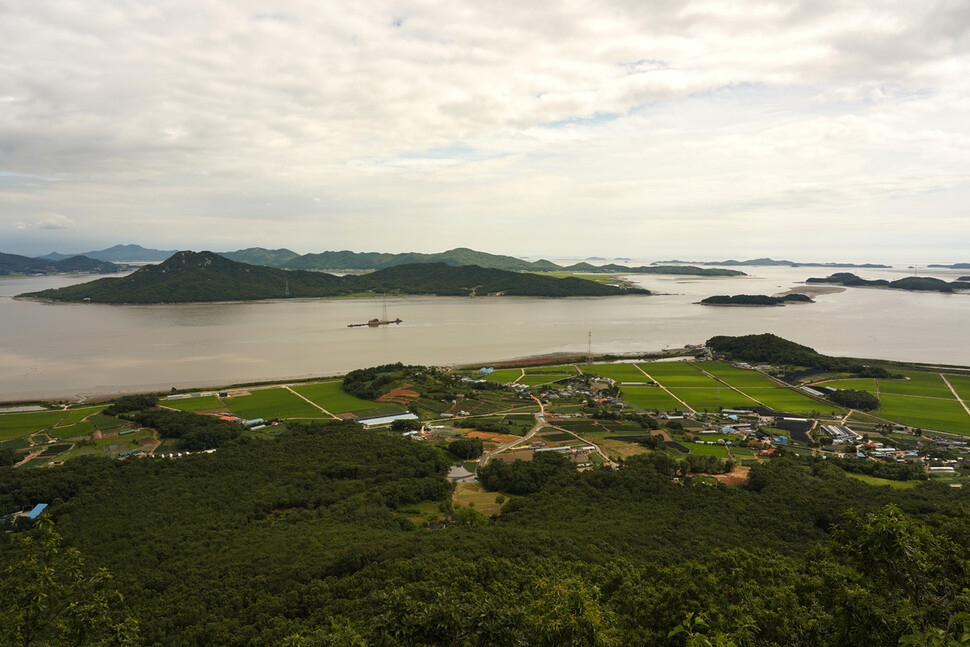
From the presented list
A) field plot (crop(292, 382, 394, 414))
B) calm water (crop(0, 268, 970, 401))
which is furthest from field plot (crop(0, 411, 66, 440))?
field plot (crop(292, 382, 394, 414))

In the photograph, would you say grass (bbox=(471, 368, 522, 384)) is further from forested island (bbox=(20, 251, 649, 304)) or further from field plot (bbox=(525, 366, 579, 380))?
forested island (bbox=(20, 251, 649, 304))

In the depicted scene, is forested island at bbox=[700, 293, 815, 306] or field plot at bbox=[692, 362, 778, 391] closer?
field plot at bbox=[692, 362, 778, 391]

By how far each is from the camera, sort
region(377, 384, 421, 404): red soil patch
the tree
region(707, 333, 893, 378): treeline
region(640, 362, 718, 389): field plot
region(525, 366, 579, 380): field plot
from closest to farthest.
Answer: the tree, region(377, 384, 421, 404): red soil patch, region(640, 362, 718, 389): field plot, region(707, 333, 893, 378): treeline, region(525, 366, 579, 380): field plot

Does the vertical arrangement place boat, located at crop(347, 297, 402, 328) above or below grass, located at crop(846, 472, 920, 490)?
above

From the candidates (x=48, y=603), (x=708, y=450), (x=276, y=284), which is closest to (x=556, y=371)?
(x=708, y=450)

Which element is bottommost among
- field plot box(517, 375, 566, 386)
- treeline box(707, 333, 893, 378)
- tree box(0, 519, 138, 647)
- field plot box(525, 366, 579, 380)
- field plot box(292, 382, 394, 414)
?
field plot box(292, 382, 394, 414)

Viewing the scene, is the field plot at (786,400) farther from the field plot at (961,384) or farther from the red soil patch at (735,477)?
the red soil patch at (735,477)
